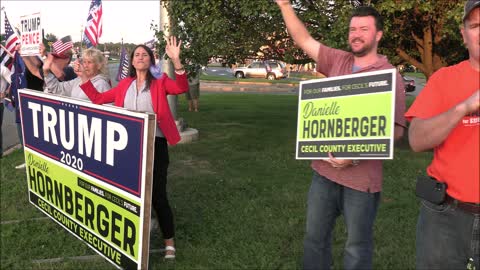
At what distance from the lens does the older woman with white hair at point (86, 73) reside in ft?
14.1

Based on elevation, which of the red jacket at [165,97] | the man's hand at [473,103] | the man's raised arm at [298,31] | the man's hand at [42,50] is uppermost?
the man's raised arm at [298,31]

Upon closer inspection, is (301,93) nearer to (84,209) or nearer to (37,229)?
(84,209)

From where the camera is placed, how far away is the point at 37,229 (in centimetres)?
443

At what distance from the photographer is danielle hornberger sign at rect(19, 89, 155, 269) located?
2.85 meters

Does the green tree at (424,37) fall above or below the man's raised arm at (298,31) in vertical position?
above

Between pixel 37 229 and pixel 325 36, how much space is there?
4690 mm

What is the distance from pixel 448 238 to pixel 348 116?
0.88 meters

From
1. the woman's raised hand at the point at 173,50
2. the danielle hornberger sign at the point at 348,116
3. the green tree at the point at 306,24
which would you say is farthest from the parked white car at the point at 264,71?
the danielle hornberger sign at the point at 348,116

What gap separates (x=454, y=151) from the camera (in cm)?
181

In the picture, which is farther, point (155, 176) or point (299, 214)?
point (299, 214)

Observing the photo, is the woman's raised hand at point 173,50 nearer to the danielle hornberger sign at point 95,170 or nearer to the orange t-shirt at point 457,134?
the danielle hornberger sign at point 95,170

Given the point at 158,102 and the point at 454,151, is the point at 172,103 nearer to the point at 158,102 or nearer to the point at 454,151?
the point at 158,102

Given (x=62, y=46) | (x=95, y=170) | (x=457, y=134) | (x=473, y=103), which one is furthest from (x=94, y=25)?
(x=473, y=103)

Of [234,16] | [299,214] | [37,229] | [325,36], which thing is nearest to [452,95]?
[299,214]
